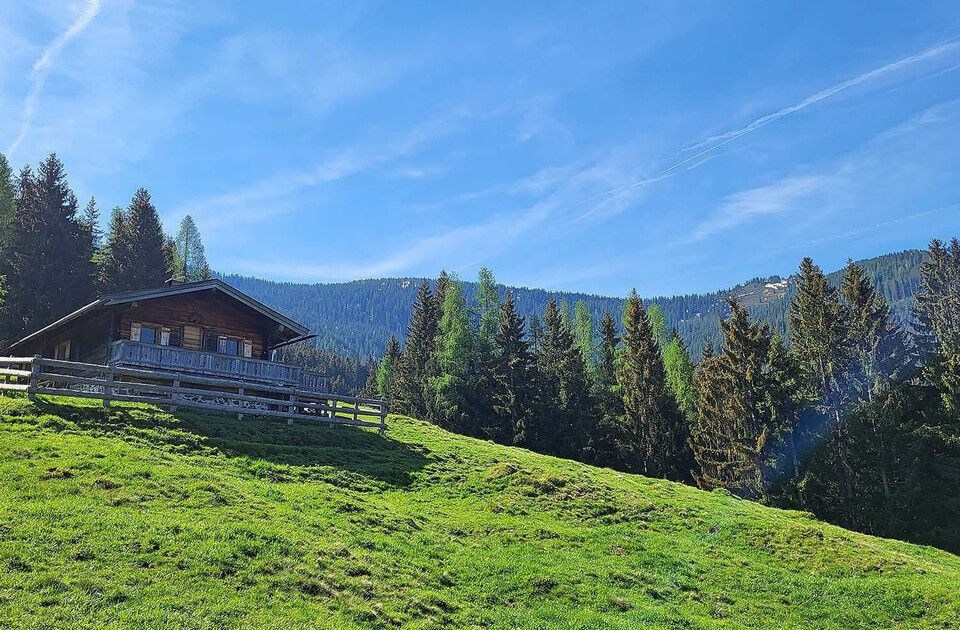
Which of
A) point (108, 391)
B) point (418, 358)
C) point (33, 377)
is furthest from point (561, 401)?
point (33, 377)

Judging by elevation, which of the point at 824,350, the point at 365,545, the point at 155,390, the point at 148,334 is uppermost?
the point at 148,334

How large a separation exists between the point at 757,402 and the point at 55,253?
63.7 m

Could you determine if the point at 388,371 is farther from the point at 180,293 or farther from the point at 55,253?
the point at 180,293

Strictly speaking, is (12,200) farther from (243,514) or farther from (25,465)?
(243,514)

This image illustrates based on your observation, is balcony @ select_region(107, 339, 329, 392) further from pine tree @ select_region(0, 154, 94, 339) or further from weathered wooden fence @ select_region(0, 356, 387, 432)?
pine tree @ select_region(0, 154, 94, 339)

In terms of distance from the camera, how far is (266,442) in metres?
26.2

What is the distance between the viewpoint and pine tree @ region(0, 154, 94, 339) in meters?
59.4

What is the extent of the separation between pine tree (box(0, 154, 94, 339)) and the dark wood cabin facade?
72.5 feet

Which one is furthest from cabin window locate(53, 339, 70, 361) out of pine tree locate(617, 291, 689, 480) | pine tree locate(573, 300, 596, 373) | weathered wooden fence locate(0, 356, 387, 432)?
pine tree locate(573, 300, 596, 373)

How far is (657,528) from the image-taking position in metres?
23.9

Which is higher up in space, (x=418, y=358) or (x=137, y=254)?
(x=137, y=254)

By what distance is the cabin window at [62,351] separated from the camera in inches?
1658

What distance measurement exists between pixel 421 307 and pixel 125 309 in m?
50.6

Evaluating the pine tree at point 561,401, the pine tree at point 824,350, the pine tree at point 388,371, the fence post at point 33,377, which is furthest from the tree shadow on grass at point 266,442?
the pine tree at point 388,371
